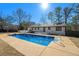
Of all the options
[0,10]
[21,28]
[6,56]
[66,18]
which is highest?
[0,10]

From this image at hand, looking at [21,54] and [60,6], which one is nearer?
[21,54]

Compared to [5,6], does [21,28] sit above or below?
below

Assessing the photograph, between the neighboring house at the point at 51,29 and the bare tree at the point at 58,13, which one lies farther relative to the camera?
the neighboring house at the point at 51,29

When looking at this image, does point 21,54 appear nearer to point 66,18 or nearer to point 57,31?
point 66,18

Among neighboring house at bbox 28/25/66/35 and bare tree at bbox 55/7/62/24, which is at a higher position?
bare tree at bbox 55/7/62/24

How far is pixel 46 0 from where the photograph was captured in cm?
499

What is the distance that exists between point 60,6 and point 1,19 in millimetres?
3559

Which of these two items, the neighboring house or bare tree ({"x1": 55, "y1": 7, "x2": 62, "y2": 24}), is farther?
the neighboring house

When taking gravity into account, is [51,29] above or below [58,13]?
below

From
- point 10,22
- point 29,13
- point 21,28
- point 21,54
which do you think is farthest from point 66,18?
point 21,54

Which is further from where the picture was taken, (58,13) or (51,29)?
(51,29)

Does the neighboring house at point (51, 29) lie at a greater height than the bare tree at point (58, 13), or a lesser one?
lesser

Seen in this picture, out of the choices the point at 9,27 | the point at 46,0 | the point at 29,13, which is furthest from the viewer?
the point at 9,27

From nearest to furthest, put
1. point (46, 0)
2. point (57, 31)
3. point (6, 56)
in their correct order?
point (6, 56), point (46, 0), point (57, 31)
